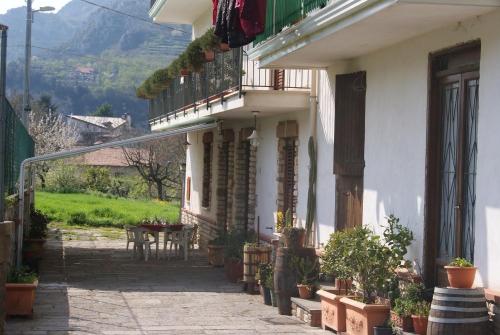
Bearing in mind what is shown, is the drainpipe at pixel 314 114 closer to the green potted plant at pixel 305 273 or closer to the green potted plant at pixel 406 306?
the green potted plant at pixel 305 273

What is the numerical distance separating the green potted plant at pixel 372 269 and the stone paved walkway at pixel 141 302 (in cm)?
122

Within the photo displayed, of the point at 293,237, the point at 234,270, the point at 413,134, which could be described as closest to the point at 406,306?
the point at 413,134

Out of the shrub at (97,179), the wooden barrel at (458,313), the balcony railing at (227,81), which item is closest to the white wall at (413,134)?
the wooden barrel at (458,313)

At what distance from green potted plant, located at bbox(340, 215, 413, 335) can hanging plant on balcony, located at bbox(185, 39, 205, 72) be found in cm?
860

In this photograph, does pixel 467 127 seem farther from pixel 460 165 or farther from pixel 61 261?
pixel 61 261

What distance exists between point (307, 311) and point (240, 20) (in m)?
3.93

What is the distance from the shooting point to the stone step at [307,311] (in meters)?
11.6

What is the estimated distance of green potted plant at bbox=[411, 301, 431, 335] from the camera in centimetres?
886

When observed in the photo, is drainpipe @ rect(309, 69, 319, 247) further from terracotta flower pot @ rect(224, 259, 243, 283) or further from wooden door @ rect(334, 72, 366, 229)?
terracotta flower pot @ rect(224, 259, 243, 283)

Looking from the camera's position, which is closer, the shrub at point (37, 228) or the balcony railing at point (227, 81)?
the balcony railing at point (227, 81)

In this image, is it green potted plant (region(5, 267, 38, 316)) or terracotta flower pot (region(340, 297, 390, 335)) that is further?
green potted plant (region(5, 267, 38, 316))

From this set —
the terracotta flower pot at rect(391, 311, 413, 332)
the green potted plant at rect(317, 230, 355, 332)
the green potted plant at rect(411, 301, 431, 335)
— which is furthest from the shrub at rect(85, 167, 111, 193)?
the green potted plant at rect(411, 301, 431, 335)

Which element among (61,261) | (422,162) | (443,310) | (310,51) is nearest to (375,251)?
(422,162)

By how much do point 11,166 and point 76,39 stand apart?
7268 inches
